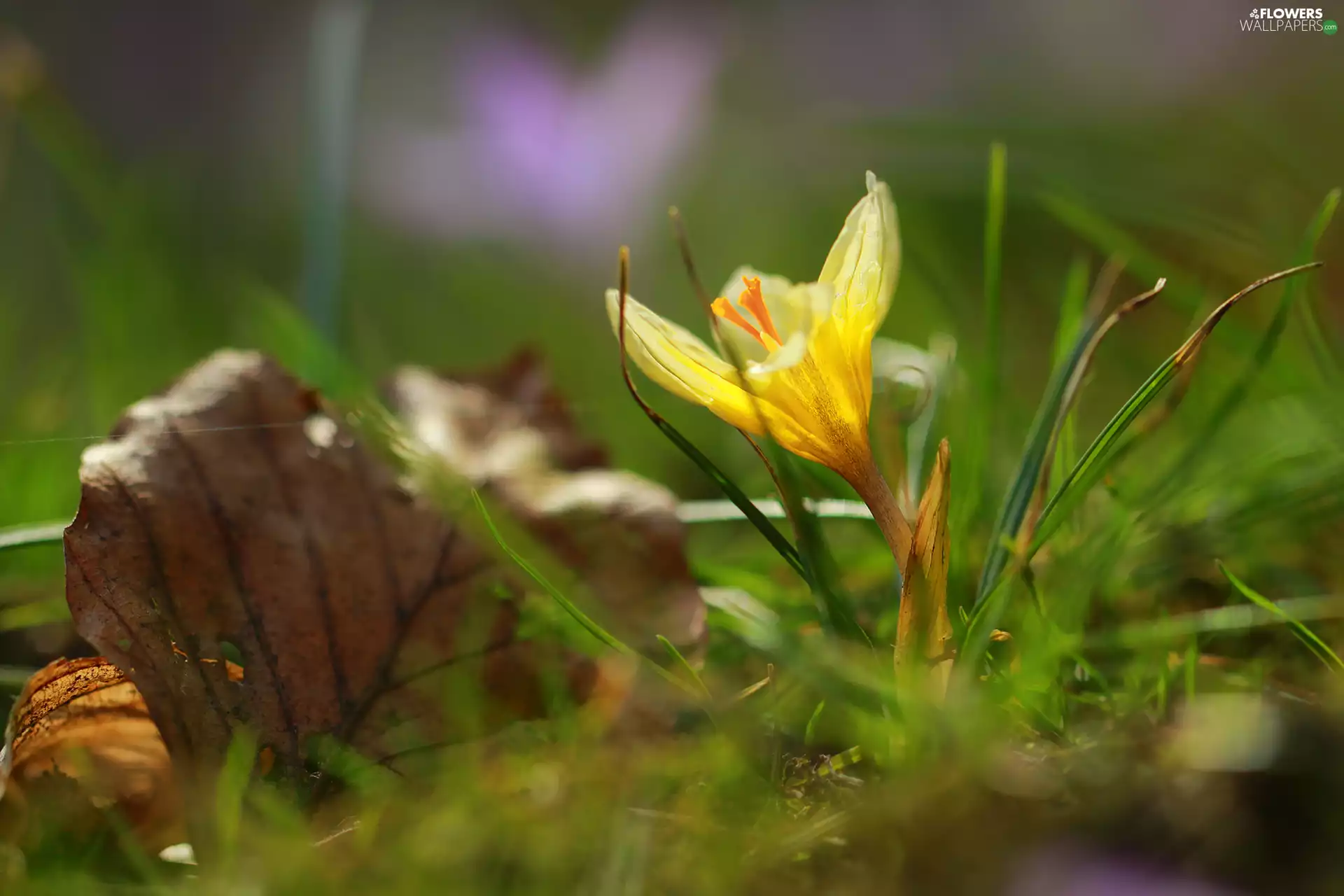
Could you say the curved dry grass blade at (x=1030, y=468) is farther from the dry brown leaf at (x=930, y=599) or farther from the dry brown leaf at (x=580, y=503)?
the dry brown leaf at (x=580, y=503)

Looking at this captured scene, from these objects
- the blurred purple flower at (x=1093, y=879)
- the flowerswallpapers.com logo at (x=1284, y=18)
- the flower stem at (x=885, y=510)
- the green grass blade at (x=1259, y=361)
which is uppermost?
the flowerswallpapers.com logo at (x=1284, y=18)

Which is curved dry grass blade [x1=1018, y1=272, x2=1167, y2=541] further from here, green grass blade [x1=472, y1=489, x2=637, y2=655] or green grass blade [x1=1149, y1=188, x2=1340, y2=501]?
green grass blade [x1=472, y1=489, x2=637, y2=655]

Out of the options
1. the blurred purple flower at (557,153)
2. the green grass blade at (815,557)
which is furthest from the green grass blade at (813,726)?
the blurred purple flower at (557,153)

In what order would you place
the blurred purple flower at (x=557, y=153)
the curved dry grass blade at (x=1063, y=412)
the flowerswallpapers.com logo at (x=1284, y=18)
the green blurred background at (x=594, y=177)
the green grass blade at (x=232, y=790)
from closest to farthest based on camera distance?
the green grass blade at (x=232, y=790) < the curved dry grass blade at (x=1063, y=412) < the flowerswallpapers.com logo at (x=1284, y=18) < the green blurred background at (x=594, y=177) < the blurred purple flower at (x=557, y=153)

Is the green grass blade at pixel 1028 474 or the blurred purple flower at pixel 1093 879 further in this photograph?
the green grass blade at pixel 1028 474

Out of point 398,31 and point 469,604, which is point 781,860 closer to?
point 469,604

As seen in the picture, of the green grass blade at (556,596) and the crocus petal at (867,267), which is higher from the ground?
the crocus petal at (867,267)

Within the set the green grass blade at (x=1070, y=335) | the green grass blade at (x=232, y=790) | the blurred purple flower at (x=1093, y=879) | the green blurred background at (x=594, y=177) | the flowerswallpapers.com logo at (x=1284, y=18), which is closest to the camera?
the blurred purple flower at (x=1093, y=879)
